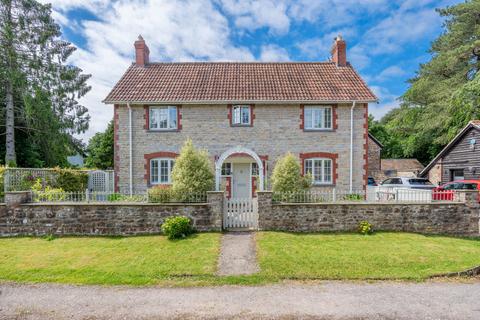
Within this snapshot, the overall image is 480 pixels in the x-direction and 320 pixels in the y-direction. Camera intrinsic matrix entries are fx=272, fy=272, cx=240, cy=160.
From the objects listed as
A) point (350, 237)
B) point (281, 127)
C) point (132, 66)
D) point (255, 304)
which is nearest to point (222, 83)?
point (281, 127)

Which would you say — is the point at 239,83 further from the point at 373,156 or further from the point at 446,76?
the point at 446,76

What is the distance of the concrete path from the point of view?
24.7 feet

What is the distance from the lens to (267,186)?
15773 millimetres

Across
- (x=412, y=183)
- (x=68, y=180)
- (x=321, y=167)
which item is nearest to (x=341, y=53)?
(x=321, y=167)

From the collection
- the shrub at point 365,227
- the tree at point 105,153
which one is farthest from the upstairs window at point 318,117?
the tree at point 105,153

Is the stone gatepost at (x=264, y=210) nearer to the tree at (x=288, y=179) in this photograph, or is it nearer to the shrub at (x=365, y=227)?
the tree at (x=288, y=179)

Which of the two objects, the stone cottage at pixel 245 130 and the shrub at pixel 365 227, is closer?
the shrub at pixel 365 227

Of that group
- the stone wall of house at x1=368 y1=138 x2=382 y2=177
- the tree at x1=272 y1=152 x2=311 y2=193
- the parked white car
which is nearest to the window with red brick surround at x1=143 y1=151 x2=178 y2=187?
the tree at x1=272 y1=152 x2=311 y2=193

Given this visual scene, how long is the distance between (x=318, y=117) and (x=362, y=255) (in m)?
9.88

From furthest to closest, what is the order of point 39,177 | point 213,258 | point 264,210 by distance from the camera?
point 39,177
point 264,210
point 213,258

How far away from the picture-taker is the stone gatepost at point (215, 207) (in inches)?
405

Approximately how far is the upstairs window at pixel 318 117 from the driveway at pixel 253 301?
10866 millimetres

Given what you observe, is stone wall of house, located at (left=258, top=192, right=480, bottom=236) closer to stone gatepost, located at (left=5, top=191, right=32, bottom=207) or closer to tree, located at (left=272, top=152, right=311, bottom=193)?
tree, located at (left=272, top=152, right=311, bottom=193)

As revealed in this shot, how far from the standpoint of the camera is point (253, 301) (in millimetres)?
5922
